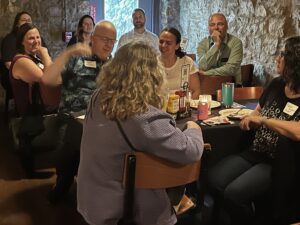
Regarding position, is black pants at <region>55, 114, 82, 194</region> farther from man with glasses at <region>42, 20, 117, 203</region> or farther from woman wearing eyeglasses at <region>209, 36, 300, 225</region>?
woman wearing eyeglasses at <region>209, 36, 300, 225</region>

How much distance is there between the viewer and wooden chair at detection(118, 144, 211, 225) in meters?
1.55

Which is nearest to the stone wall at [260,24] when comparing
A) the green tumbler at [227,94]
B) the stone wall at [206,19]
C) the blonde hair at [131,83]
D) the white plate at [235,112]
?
the stone wall at [206,19]

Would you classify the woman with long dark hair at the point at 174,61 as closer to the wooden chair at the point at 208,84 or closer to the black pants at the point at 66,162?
the wooden chair at the point at 208,84

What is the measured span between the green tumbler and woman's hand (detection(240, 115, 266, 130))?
447 mm

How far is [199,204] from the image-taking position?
184cm

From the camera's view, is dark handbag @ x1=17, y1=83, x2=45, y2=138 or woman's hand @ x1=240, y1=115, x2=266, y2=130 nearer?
woman's hand @ x1=240, y1=115, x2=266, y2=130

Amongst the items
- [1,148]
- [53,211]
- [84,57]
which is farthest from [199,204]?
[1,148]

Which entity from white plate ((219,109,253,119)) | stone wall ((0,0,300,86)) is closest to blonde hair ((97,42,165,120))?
white plate ((219,109,253,119))

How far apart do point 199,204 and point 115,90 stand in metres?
0.63

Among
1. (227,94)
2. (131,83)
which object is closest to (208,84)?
(227,94)

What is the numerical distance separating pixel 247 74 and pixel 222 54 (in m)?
0.51

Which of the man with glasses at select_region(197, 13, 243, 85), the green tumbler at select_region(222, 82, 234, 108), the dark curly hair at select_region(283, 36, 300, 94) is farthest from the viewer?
the man with glasses at select_region(197, 13, 243, 85)

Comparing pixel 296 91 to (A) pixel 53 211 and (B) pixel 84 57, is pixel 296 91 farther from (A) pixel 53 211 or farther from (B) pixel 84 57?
(A) pixel 53 211

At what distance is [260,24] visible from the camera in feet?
14.2
